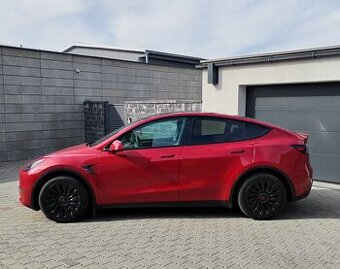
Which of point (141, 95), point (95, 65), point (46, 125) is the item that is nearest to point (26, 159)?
point (46, 125)

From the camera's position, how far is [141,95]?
1340 cm

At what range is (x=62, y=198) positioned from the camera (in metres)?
4.93

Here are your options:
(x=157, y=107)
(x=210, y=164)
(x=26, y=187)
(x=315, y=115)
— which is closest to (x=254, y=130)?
(x=210, y=164)

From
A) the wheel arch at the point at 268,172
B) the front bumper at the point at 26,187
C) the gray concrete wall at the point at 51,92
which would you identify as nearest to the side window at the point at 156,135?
the wheel arch at the point at 268,172

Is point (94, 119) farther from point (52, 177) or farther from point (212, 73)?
point (52, 177)

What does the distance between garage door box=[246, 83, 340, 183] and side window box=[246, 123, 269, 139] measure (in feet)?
8.28

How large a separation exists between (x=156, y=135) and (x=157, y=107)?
4.62 m

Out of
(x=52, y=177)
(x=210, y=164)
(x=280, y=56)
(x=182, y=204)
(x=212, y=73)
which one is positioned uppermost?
(x=280, y=56)

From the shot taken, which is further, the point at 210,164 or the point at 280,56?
the point at 280,56

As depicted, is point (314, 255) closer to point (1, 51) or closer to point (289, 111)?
point (289, 111)

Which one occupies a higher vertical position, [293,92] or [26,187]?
[293,92]

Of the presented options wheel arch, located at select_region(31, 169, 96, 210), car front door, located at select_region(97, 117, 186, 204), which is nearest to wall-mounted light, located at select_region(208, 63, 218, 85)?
car front door, located at select_region(97, 117, 186, 204)

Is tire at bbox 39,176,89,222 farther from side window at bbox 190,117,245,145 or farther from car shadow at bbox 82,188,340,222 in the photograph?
side window at bbox 190,117,245,145

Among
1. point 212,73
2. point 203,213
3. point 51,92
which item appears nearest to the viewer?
point 203,213
